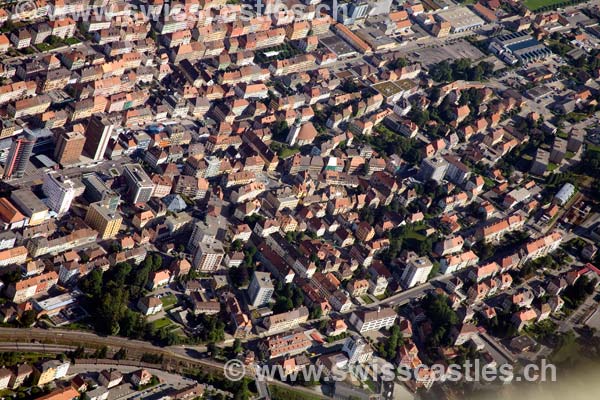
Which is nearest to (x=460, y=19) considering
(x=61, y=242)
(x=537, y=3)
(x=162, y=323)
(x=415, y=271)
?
(x=537, y=3)

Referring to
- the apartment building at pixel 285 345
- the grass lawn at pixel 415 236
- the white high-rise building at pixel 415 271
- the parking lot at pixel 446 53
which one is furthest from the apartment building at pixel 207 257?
the parking lot at pixel 446 53

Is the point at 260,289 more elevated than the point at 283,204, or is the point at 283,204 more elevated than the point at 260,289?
the point at 260,289

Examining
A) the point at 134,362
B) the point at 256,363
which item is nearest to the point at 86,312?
the point at 134,362

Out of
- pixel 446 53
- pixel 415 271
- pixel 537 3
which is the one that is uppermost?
pixel 415 271

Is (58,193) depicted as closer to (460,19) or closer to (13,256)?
(13,256)

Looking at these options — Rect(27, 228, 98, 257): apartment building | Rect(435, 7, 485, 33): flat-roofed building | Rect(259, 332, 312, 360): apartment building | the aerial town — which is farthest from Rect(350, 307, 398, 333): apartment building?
Rect(435, 7, 485, 33): flat-roofed building

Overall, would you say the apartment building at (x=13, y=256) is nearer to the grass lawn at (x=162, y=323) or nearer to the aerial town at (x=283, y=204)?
the aerial town at (x=283, y=204)
